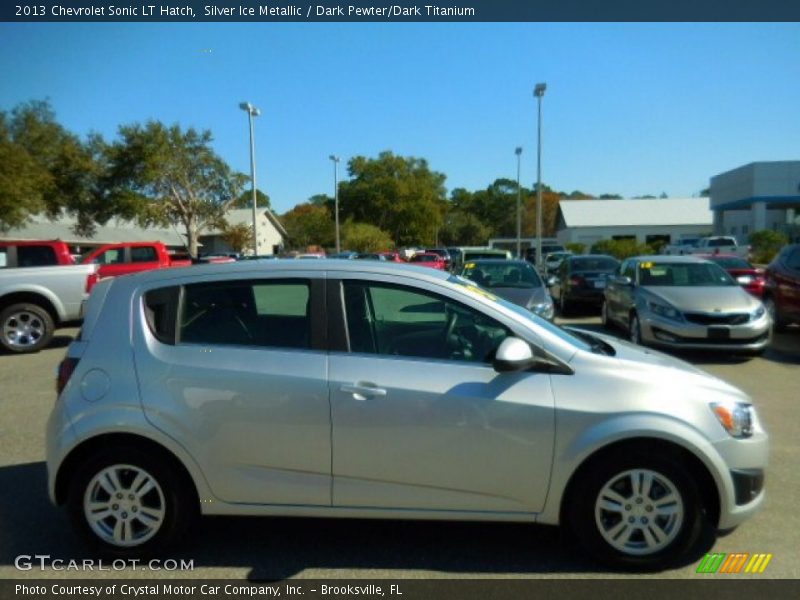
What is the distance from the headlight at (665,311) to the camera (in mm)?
9352

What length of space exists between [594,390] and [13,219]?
27.2 metres

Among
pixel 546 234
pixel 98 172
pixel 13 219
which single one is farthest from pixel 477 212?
pixel 13 219

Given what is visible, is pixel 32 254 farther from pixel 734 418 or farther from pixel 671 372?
pixel 734 418

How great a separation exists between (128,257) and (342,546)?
12.9 meters

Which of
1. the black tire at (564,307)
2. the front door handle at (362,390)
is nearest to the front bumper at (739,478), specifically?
the front door handle at (362,390)

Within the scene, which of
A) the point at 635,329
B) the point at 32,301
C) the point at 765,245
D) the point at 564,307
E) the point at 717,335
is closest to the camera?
the point at 717,335

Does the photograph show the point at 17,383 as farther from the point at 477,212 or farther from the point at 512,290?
the point at 477,212

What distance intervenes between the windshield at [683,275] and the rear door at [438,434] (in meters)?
7.98

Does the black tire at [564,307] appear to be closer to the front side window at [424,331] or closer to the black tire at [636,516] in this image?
the front side window at [424,331]

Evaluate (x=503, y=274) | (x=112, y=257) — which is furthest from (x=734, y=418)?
(x=112, y=257)

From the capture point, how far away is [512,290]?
10961 millimetres

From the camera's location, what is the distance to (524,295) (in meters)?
10.6

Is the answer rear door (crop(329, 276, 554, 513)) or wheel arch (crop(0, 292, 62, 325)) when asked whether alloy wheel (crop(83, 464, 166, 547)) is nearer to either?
rear door (crop(329, 276, 554, 513))

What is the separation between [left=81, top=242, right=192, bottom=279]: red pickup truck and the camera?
14.5 m
